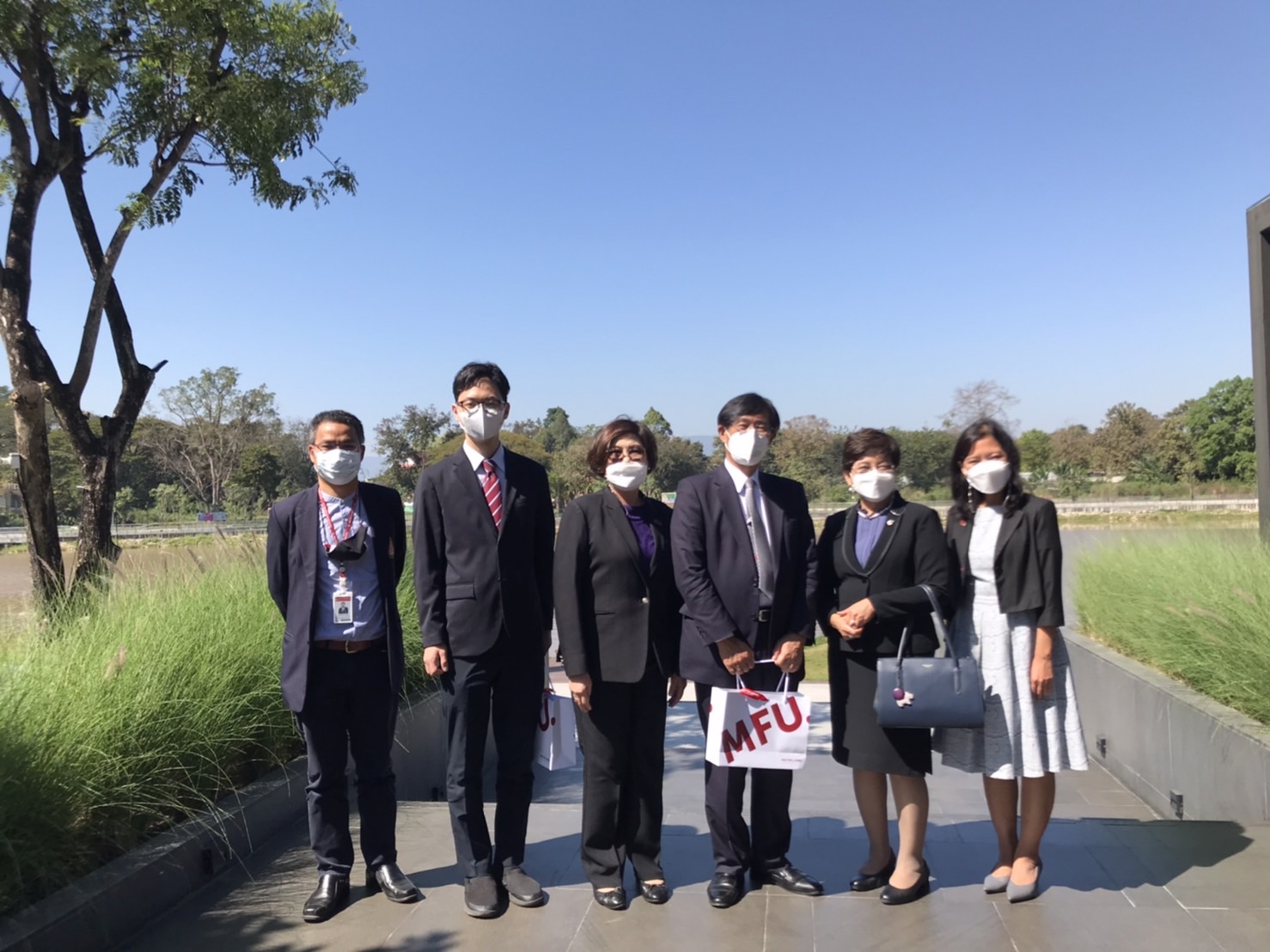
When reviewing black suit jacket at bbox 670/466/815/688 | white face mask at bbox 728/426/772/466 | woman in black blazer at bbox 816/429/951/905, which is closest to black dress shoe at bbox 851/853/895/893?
woman in black blazer at bbox 816/429/951/905

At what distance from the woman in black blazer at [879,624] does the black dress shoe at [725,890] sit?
443 mm

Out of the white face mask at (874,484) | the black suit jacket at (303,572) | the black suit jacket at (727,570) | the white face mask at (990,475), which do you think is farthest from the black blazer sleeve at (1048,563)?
the black suit jacket at (303,572)

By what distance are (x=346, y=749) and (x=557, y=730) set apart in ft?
2.75

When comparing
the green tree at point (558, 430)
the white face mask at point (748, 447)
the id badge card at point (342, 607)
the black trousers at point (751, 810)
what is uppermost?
the green tree at point (558, 430)

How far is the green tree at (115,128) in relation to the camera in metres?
6.38

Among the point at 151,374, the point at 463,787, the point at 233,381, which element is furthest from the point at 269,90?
the point at 233,381

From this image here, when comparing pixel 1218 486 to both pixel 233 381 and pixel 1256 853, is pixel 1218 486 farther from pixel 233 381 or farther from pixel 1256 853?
pixel 233 381

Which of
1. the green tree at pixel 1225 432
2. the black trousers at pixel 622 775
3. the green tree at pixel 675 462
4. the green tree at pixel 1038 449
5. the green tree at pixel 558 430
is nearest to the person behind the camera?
the black trousers at pixel 622 775

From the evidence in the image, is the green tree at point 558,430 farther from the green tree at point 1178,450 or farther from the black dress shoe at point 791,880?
the black dress shoe at point 791,880

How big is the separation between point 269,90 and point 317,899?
6.52m

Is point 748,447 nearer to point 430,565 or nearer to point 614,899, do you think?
point 430,565

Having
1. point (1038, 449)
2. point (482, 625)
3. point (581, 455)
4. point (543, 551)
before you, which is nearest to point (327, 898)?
point (482, 625)

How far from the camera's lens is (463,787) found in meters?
3.34

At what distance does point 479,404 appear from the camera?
348 cm
